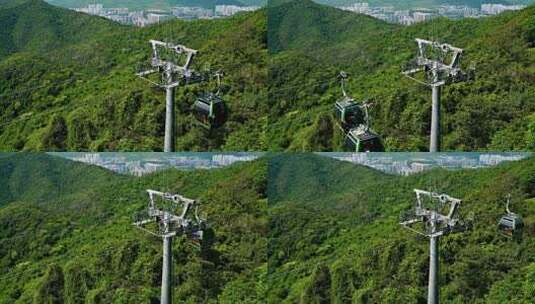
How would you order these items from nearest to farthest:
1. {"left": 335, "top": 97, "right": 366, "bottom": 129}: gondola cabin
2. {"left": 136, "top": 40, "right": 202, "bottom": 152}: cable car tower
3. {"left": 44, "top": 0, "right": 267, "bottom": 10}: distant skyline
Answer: {"left": 136, "top": 40, "right": 202, "bottom": 152}: cable car tower < {"left": 335, "top": 97, "right": 366, "bottom": 129}: gondola cabin < {"left": 44, "top": 0, "right": 267, "bottom": 10}: distant skyline

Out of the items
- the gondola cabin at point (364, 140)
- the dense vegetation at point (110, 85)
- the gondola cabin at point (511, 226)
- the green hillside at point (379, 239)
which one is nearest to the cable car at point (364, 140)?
the gondola cabin at point (364, 140)

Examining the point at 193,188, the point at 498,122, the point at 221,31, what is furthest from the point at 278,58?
the point at 498,122

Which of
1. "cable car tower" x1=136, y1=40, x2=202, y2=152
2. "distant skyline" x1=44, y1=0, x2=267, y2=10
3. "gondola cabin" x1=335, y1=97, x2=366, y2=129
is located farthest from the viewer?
"distant skyline" x1=44, y1=0, x2=267, y2=10

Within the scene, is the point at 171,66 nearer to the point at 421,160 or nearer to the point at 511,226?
the point at 421,160

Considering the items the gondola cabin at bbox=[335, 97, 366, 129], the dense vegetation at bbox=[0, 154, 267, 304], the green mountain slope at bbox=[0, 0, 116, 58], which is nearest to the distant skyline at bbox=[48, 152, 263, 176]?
the dense vegetation at bbox=[0, 154, 267, 304]

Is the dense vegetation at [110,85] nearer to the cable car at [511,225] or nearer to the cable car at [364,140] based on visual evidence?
the cable car at [364,140]

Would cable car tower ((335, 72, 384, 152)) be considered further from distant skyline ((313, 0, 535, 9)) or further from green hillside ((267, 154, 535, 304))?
distant skyline ((313, 0, 535, 9))

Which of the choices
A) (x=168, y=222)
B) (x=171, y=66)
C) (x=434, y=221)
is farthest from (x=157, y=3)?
Answer: (x=434, y=221)
